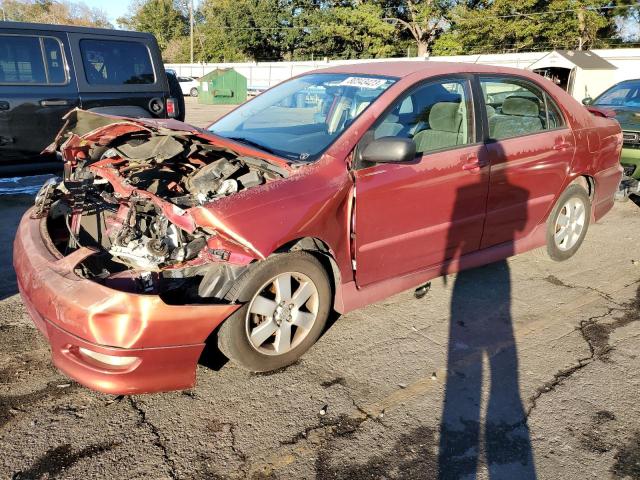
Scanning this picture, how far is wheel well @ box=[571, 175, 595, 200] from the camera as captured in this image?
503 cm

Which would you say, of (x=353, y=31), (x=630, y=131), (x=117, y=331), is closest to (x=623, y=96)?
(x=630, y=131)

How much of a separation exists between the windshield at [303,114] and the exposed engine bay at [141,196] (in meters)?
0.39

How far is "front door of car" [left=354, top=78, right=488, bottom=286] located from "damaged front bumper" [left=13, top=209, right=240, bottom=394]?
3.72 ft

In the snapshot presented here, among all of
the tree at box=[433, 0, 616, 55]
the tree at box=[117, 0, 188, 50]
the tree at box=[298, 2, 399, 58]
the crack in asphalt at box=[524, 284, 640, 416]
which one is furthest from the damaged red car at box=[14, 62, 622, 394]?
the tree at box=[117, 0, 188, 50]

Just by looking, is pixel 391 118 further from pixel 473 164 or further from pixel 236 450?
pixel 236 450

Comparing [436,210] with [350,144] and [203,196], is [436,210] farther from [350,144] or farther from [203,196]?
[203,196]

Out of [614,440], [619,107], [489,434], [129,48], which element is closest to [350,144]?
[489,434]

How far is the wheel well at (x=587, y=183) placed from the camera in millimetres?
5027

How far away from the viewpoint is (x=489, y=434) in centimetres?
270

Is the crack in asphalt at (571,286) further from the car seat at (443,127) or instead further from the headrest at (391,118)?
the headrest at (391,118)

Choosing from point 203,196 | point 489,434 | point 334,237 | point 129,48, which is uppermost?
point 129,48

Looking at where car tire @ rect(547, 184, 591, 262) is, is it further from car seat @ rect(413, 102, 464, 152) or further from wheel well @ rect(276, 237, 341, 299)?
wheel well @ rect(276, 237, 341, 299)

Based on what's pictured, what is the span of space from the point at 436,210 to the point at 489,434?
158 cm

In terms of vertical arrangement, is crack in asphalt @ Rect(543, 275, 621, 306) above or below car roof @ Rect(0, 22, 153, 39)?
below
